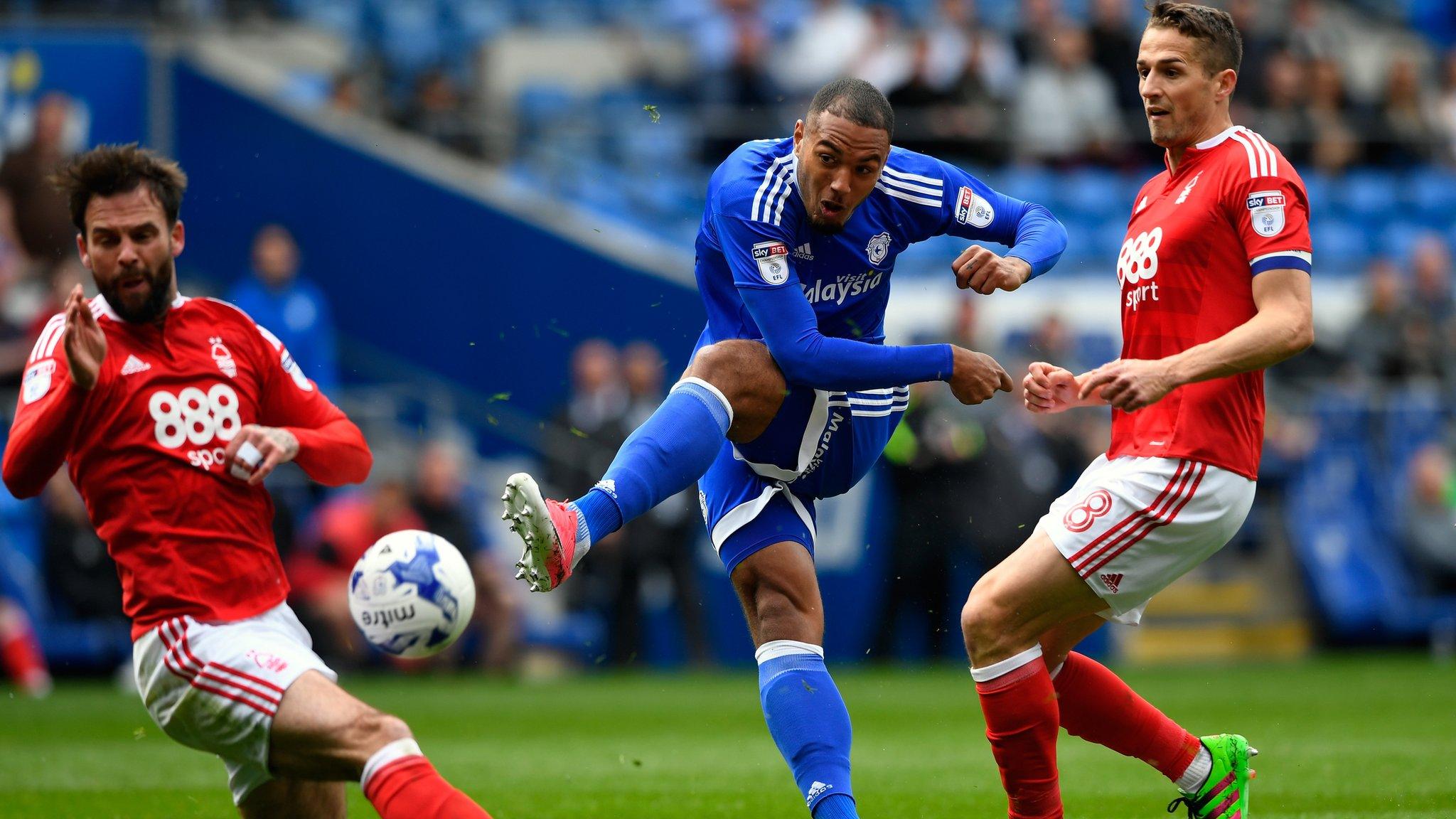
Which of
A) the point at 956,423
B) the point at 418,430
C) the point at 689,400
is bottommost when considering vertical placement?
the point at 418,430

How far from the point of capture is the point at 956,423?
42.3 feet

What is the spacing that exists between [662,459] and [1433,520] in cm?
1110

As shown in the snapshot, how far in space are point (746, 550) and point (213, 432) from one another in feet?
5.83

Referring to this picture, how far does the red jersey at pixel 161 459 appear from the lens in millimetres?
4574

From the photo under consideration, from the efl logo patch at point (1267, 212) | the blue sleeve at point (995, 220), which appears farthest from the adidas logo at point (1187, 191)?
the blue sleeve at point (995, 220)

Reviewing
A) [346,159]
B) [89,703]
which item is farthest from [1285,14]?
[89,703]

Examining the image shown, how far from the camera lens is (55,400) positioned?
4.54 m

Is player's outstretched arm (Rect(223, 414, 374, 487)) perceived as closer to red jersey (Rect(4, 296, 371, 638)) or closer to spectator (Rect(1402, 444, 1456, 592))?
red jersey (Rect(4, 296, 371, 638))

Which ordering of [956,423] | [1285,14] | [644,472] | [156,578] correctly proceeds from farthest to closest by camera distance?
1. [1285,14]
2. [956,423]
3. [644,472]
4. [156,578]

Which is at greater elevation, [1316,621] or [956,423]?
[956,423]

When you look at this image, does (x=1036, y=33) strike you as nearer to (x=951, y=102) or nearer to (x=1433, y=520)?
(x=951, y=102)

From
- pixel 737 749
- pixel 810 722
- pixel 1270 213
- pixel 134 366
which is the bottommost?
pixel 737 749

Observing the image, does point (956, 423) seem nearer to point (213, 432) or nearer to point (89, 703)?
point (89, 703)

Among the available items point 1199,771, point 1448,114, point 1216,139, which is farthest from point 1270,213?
point 1448,114
